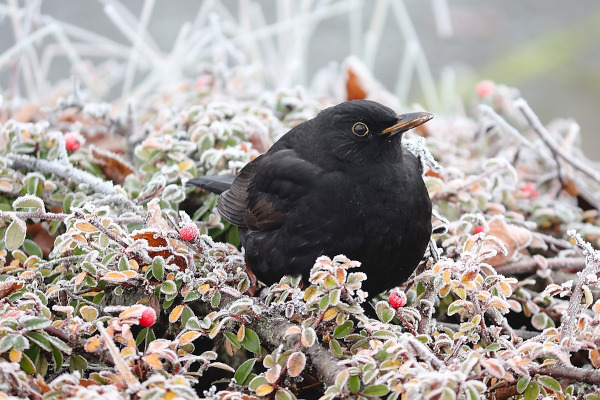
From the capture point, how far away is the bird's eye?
93.7 inches

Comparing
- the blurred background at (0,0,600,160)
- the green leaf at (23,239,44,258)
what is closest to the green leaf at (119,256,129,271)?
the green leaf at (23,239,44,258)

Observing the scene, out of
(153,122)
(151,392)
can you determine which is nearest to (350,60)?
(153,122)

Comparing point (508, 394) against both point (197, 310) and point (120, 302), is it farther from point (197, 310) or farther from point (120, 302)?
point (120, 302)

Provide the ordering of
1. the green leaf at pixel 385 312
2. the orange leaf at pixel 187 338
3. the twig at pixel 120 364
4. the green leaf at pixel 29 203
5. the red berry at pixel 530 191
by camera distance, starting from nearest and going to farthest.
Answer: the twig at pixel 120 364 < the orange leaf at pixel 187 338 < the green leaf at pixel 385 312 < the green leaf at pixel 29 203 < the red berry at pixel 530 191

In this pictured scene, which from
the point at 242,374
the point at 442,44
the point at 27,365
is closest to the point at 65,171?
the point at 27,365

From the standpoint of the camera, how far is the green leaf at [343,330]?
1877 millimetres

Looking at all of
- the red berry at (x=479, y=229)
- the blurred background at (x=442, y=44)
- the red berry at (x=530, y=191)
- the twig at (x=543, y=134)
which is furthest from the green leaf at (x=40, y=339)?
the blurred background at (x=442, y=44)

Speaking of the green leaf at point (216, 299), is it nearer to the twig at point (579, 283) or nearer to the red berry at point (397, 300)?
the red berry at point (397, 300)

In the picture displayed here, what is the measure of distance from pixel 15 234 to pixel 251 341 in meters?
0.73

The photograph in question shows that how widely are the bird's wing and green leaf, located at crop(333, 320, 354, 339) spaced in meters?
0.57

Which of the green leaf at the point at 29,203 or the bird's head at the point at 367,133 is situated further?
the bird's head at the point at 367,133

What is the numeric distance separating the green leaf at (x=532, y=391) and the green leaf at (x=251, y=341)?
69 centimetres

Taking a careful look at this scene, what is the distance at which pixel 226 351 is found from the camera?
2.15 meters

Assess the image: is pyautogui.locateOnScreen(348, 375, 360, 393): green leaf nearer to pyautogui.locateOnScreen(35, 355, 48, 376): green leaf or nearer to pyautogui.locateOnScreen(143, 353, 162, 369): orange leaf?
pyautogui.locateOnScreen(143, 353, 162, 369): orange leaf
